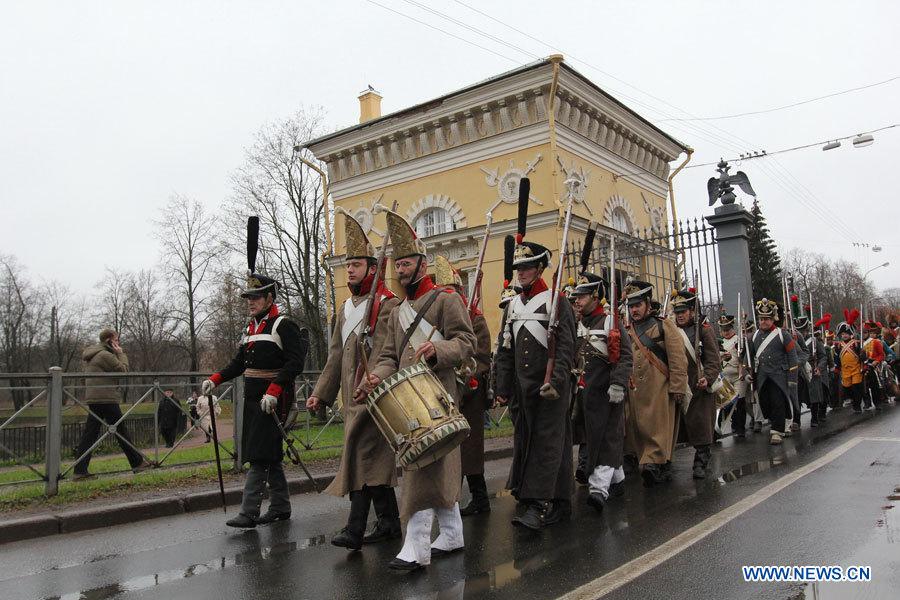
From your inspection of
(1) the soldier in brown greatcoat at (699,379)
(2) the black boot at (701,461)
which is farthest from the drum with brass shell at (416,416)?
(1) the soldier in brown greatcoat at (699,379)

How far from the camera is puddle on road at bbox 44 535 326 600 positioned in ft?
15.2

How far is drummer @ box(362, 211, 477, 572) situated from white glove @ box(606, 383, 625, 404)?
203 cm

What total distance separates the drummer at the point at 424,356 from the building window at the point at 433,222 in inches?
619

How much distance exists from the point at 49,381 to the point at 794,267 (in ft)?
233

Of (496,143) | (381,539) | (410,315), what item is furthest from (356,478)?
(496,143)

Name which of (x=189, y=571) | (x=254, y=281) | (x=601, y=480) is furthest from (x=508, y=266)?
(x=189, y=571)

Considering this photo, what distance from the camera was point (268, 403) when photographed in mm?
6172

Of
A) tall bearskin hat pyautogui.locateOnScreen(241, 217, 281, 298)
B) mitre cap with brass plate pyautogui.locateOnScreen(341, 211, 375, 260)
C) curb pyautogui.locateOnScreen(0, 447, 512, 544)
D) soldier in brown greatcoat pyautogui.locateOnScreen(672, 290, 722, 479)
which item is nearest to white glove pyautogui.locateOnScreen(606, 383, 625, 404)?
soldier in brown greatcoat pyautogui.locateOnScreen(672, 290, 722, 479)

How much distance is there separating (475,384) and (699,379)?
127 inches

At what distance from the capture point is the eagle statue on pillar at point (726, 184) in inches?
623

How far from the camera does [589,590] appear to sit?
13.7ft

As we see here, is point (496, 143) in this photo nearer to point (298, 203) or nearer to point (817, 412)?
point (817, 412)

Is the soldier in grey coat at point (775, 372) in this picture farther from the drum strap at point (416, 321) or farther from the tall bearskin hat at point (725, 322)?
the drum strap at point (416, 321)

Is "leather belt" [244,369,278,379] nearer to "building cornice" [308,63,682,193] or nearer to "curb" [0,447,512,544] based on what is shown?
"curb" [0,447,512,544]
